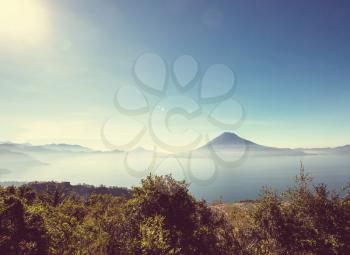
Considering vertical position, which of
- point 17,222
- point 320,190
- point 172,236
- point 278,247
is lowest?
point 278,247

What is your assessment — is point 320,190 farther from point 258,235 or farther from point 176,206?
point 176,206

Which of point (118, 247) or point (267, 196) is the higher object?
point (267, 196)

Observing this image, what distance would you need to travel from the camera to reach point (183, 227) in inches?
1149

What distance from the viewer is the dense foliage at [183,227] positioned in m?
24.7

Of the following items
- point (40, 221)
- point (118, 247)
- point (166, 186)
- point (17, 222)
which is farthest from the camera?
point (166, 186)

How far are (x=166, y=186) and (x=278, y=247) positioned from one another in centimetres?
1401

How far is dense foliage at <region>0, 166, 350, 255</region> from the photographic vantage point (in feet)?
80.9

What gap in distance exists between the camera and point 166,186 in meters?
30.8

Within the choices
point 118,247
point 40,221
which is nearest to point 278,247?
point 118,247

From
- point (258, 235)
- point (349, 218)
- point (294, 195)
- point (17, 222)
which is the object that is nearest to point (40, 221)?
point (17, 222)

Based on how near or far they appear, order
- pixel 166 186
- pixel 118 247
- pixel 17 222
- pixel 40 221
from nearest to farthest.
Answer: pixel 118 247, pixel 17 222, pixel 40 221, pixel 166 186

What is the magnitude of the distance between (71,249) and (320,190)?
26747 millimetres

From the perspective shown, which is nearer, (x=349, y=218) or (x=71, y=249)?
(x=71, y=249)

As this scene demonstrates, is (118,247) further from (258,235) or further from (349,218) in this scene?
(349,218)
